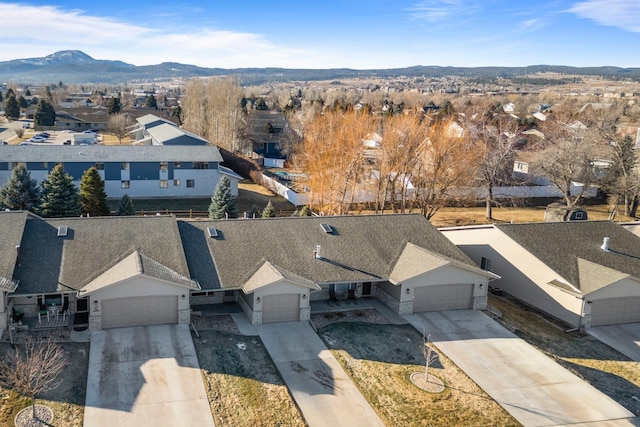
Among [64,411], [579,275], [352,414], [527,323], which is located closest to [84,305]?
[64,411]

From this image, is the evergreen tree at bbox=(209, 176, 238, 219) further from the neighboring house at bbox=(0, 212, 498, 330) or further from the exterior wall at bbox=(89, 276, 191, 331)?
the exterior wall at bbox=(89, 276, 191, 331)

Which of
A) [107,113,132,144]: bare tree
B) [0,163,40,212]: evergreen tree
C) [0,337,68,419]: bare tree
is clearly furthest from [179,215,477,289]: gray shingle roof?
[107,113,132,144]: bare tree

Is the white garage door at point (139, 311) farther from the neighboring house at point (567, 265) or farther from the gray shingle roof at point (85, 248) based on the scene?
the neighboring house at point (567, 265)

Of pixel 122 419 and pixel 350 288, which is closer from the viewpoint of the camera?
pixel 122 419

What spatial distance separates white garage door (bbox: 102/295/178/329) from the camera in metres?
23.1

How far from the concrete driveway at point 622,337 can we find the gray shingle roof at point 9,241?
26783mm

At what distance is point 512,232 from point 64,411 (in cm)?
2474

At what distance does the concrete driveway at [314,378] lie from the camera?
17969 millimetres

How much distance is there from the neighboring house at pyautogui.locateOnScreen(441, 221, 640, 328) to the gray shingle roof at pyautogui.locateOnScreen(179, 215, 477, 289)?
135 inches

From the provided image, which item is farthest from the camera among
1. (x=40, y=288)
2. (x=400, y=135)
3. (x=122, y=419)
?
(x=400, y=135)

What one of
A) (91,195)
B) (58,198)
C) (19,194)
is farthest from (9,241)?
(19,194)

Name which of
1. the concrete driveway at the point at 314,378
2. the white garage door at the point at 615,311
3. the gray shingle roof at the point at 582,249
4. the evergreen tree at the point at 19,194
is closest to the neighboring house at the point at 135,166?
the evergreen tree at the point at 19,194

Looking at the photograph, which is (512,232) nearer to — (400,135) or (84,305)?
(400,135)

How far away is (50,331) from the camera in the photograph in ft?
73.7
